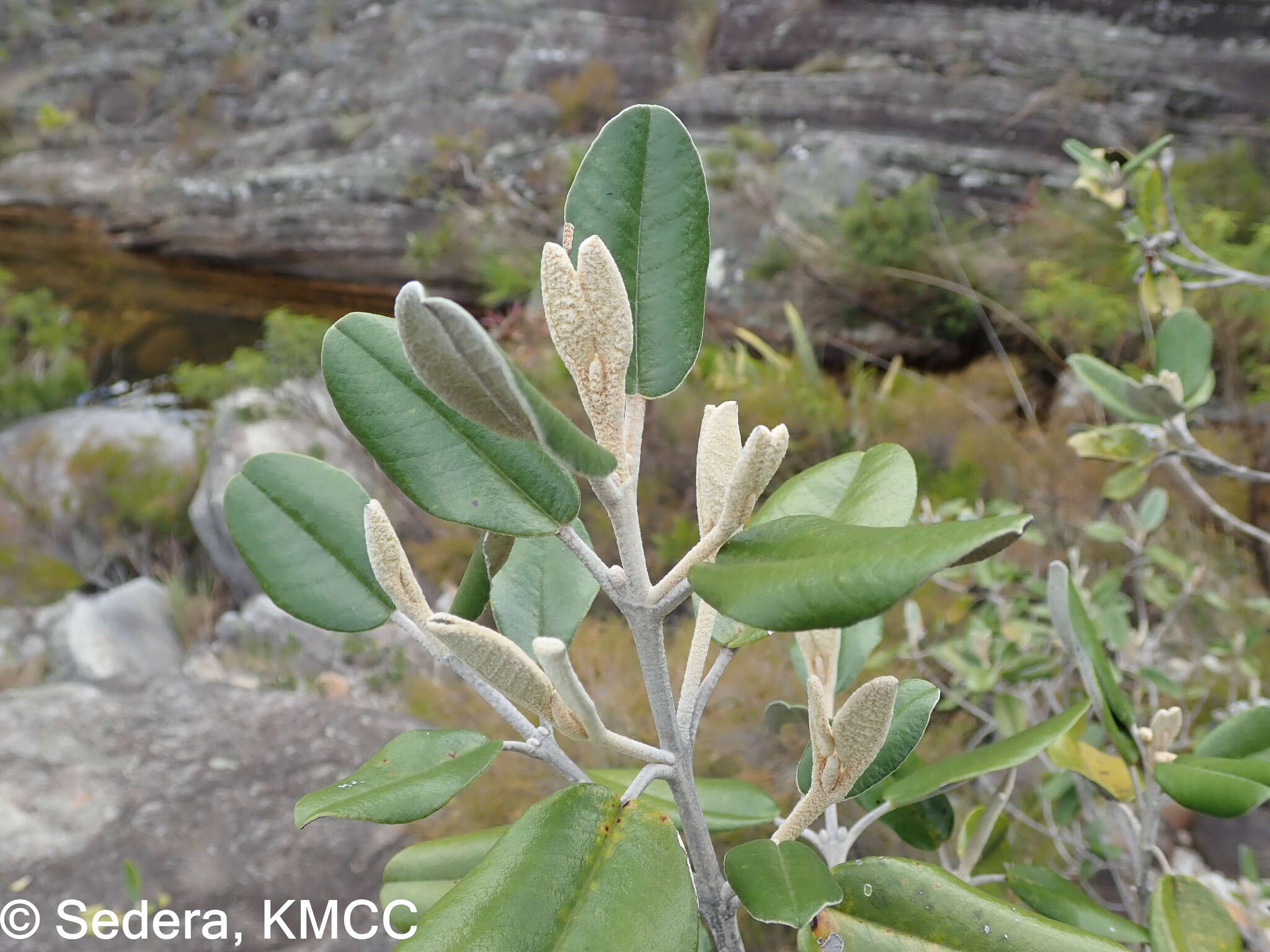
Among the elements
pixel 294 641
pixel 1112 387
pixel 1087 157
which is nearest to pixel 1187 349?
pixel 1112 387

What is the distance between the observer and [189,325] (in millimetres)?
7398

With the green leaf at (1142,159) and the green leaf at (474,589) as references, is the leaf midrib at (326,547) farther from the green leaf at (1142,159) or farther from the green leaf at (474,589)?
the green leaf at (1142,159)

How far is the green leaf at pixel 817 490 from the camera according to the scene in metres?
0.41

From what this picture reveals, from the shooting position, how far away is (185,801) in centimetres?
156

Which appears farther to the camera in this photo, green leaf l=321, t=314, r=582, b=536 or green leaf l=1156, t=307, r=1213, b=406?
green leaf l=1156, t=307, r=1213, b=406

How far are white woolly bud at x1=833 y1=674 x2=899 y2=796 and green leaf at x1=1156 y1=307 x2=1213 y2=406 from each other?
80 cm

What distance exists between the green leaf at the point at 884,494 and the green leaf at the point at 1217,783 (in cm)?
26

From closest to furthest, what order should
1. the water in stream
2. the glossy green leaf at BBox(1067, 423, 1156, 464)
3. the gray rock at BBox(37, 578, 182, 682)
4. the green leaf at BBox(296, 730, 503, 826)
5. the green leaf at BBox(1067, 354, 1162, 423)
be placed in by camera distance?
the green leaf at BBox(296, 730, 503, 826) → the green leaf at BBox(1067, 354, 1162, 423) → the glossy green leaf at BBox(1067, 423, 1156, 464) → the gray rock at BBox(37, 578, 182, 682) → the water in stream

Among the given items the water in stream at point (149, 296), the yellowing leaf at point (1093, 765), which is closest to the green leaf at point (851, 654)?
the yellowing leaf at point (1093, 765)

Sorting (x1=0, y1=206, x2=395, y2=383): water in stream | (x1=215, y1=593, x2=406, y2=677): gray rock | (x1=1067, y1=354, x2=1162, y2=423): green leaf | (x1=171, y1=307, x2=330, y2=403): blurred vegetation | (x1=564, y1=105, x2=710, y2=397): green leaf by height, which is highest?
(x1=564, y1=105, x2=710, y2=397): green leaf

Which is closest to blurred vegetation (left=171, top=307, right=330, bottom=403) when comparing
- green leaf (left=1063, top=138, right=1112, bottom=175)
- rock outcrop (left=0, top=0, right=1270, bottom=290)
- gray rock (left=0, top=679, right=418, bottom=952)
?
rock outcrop (left=0, top=0, right=1270, bottom=290)

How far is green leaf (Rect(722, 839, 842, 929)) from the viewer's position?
0.31 meters

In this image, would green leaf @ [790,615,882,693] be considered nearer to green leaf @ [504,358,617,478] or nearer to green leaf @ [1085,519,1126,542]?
green leaf @ [504,358,617,478]

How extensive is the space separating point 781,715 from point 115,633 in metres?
3.66
